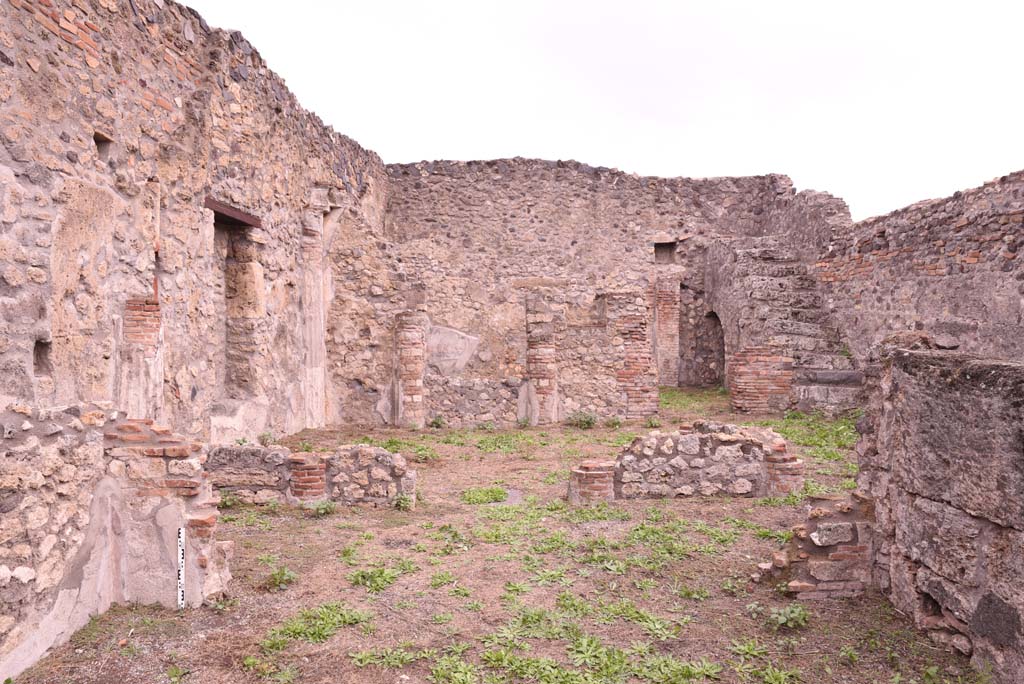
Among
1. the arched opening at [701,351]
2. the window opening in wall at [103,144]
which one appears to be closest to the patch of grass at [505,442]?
the window opening in wall at [103,144]

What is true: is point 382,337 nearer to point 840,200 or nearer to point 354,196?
point 354,196

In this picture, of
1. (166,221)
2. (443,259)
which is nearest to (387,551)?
(166,221)

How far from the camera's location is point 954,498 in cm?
343

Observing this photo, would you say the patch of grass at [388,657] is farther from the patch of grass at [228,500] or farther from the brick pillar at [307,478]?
the patch of grass at [228,500]

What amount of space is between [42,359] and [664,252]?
17114 millimetres

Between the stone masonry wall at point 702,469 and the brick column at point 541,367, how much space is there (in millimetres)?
4977

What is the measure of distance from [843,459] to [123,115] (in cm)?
882

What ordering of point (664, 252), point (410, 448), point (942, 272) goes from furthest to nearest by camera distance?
point (664, 252)
point (942, 272)
point (410, 448)

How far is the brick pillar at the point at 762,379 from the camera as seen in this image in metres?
13.1

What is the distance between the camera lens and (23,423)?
3.45m

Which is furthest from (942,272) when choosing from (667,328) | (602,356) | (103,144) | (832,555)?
(103,144)

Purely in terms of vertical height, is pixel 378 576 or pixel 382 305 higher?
pixel 382 305

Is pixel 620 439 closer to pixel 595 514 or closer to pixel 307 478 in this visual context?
pixel 595 514

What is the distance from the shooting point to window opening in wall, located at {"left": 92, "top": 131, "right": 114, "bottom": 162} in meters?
5.82
